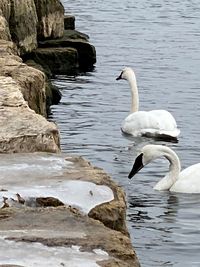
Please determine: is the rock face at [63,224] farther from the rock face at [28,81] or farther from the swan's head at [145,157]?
the swan's head at [145,157]

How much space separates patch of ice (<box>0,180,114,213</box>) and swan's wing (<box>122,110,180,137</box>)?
30.2ft

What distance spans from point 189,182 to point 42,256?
7.44 metres

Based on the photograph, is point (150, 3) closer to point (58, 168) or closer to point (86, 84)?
point (86, 84)

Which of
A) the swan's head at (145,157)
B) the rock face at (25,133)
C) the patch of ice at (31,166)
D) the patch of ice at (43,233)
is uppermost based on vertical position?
the patch of ice at (43,233)

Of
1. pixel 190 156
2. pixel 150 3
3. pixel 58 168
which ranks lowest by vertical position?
pixel 150 3

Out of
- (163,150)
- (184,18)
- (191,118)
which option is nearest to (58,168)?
(163,150)

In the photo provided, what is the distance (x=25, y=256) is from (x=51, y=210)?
2.09ft

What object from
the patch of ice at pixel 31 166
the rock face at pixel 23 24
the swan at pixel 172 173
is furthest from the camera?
the rock face at pixel 23 24

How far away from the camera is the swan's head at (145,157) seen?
11.8 metres

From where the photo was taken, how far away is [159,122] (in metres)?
14.8

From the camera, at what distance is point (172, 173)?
11.9m

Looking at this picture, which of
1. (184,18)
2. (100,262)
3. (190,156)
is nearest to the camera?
(100,262)

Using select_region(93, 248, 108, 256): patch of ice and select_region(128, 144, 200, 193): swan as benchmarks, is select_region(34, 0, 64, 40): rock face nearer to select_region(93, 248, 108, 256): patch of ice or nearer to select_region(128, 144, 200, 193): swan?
select_region(128, 144, 200, 193): swan

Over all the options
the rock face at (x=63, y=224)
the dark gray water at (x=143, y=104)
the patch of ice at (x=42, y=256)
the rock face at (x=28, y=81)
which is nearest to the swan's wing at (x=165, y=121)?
the dark gray water at (x=143, y=104)
